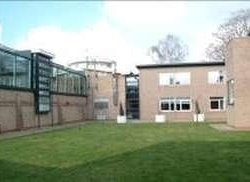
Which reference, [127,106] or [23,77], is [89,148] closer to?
[23,77]

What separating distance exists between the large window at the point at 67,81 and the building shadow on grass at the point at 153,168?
2623cm

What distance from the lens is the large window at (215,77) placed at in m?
47.6

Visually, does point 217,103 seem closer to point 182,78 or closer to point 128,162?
point 182,78

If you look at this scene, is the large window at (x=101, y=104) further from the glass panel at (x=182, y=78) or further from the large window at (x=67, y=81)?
the glass panel at (x=182, y=78)

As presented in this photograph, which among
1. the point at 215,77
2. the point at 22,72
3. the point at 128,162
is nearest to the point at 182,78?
the point at 215,77

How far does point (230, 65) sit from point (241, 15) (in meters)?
22.2

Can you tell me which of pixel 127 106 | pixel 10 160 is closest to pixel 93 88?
pixel 127 106

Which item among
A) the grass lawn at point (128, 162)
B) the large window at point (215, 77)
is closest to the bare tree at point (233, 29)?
the large window at point (215, 77)

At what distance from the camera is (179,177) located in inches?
404

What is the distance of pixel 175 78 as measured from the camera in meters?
48.3

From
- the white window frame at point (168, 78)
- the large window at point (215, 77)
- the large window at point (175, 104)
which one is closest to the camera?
the large window at point (215, 77)

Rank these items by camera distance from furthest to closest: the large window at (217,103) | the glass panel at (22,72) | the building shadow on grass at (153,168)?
the large window at (217,103) < the glass panel at (22,72) < the building shadow on grass at (153,168)

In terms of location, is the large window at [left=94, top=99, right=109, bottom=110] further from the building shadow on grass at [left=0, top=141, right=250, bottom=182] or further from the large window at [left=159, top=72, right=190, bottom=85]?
the building shadow on grass at [left=0, top=141, right=250, bottom=182]

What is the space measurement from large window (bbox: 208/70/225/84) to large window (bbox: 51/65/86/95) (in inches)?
568
